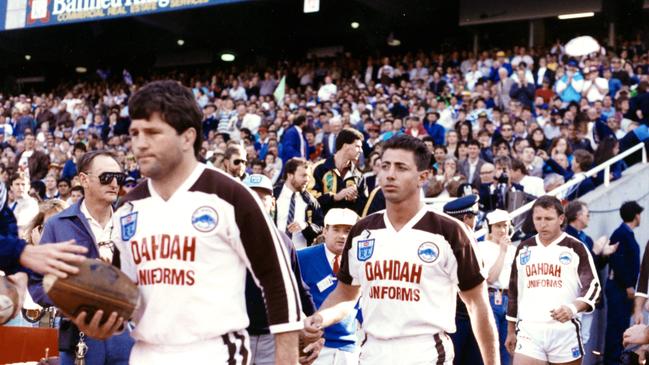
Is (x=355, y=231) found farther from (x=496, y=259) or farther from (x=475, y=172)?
(x=475, y=172)

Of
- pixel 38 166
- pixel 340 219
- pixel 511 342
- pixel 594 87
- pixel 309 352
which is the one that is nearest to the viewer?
pixel 309 352

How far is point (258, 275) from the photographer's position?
4145 mm

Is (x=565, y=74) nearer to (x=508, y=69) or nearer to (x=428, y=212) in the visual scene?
(x=508, y=69)

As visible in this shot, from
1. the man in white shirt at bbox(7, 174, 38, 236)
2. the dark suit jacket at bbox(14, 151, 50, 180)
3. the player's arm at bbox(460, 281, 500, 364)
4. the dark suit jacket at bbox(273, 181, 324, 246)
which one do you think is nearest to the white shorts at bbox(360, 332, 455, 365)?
the player's arm at bbox(460, 281, 500, 364)

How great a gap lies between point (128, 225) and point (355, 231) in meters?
2.09

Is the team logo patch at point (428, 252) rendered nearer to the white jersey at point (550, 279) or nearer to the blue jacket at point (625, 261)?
the white jersey at point (550, 279)

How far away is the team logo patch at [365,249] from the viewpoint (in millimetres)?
5820

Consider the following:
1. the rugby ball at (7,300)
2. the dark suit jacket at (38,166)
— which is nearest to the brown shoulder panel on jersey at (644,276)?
the rugby ball at (7,300)

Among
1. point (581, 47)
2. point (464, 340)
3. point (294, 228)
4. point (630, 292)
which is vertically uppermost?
point (581, 47)

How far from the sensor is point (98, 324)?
13.2 feet

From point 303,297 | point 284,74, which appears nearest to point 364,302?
point 303,297

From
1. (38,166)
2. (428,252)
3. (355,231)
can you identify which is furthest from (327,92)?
(428,252)

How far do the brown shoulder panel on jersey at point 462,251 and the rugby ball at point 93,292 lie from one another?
2.26 m

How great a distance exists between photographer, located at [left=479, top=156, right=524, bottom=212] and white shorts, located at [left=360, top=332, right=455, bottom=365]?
23.5ft
